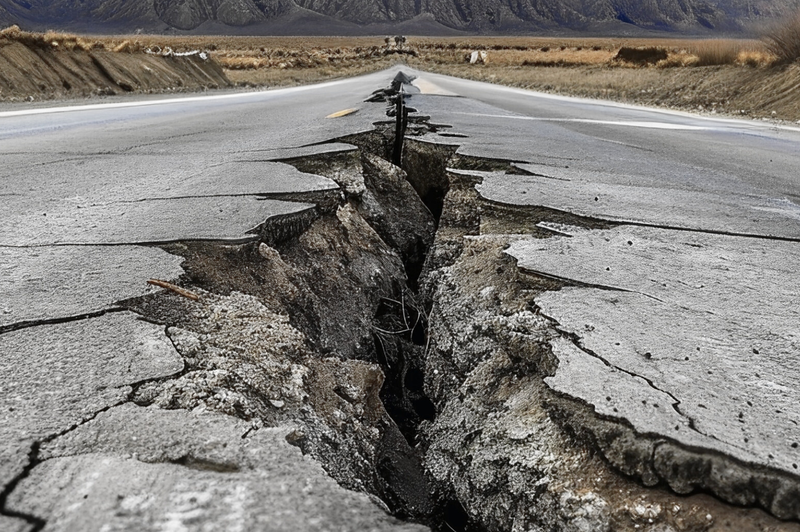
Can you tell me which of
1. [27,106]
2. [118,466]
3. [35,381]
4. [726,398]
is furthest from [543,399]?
[27,106]

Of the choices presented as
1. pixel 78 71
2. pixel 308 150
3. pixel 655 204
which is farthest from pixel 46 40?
pixel 655 204

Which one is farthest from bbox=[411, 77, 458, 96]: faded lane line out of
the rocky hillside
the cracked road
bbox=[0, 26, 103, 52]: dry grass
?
the rocky hillside

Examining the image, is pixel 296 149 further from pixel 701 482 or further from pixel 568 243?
pixel 701 482

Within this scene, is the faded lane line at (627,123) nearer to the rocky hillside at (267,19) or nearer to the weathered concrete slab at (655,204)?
the weathered concrete slab at (655,204)

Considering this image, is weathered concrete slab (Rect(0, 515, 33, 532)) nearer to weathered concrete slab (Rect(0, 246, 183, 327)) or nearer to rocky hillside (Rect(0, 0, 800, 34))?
weathered concrete slab (Rect(0, 246, 183, 327))

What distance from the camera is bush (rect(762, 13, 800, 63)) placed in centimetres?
1191

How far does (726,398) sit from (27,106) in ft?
34.3

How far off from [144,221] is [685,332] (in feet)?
7.56

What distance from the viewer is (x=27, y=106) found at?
916cm

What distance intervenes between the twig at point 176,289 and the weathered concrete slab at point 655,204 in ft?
5.88

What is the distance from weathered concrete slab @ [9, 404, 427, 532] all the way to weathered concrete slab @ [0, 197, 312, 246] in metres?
1.33

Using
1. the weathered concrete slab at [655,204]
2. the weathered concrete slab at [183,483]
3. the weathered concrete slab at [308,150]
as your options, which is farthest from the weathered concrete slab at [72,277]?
the weathered concrete slab at [308,150]

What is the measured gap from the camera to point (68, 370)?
150 centimetres

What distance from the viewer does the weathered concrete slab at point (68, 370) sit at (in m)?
1.28
